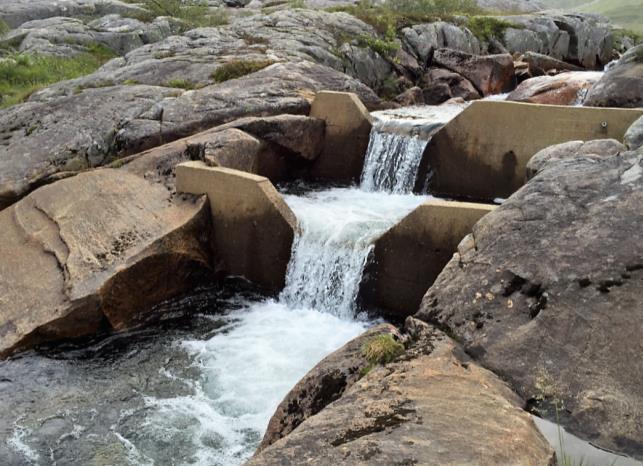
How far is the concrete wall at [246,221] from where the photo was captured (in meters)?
9.61

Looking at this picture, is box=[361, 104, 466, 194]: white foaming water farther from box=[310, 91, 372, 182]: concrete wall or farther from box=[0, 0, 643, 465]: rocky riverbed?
box=[310, 91, 372, 182]: concrete wall

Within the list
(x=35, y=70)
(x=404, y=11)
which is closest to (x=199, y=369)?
(x=35, y=70)

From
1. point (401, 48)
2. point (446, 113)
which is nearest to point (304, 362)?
point (446, 113)

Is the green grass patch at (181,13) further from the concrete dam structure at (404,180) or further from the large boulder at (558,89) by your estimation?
the concrete dam structure at (404,180)

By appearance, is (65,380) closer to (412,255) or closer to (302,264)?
(302,264)

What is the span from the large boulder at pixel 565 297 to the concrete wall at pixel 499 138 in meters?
5.11

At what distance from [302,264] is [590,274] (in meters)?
5.56

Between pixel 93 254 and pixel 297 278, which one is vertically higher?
pixel 93 254

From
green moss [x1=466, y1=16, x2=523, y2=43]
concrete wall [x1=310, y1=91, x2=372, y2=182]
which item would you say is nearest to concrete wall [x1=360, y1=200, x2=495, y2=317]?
concrete wall [x1=310, y1=91, x2=372, y2=182]

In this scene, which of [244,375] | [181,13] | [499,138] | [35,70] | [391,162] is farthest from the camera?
[181,13]

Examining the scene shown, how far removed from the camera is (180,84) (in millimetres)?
14250

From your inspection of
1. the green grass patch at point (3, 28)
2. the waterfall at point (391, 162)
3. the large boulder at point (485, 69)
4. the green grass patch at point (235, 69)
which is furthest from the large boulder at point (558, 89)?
the green grass patch at point (3, 28)

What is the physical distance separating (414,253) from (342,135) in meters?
5.69

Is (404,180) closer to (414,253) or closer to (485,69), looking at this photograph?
(414,253)
